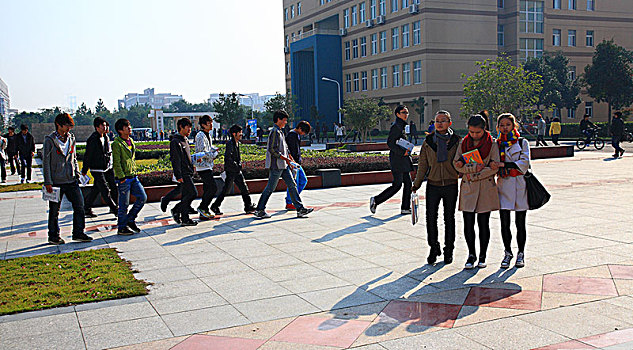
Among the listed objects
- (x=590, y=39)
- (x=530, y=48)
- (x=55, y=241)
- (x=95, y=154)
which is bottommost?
(x=55, y=241)

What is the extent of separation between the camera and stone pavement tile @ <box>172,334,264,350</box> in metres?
4.39

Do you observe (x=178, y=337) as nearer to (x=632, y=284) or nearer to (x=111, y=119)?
(x=632, y=284)

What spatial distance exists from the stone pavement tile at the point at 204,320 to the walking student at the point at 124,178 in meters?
4.24

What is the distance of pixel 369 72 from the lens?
62688 mm

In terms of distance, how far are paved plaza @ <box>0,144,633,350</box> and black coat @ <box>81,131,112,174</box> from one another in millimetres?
1161

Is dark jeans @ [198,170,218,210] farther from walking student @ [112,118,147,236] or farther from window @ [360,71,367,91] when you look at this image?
window @ [360,71,367,91]

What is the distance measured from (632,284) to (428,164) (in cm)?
243

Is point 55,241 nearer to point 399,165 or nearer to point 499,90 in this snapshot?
point 399,165

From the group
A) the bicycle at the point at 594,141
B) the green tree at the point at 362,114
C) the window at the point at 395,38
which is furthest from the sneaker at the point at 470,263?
the window at the point at 395,38

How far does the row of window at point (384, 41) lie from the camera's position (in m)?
54.9

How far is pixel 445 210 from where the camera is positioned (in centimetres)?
677

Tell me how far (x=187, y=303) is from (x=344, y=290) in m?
1.53

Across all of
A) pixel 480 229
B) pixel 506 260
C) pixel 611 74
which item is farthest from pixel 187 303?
pixel 611 74

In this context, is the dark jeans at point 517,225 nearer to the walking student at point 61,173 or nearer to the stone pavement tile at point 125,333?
the stone pavement tile at point 125,333
